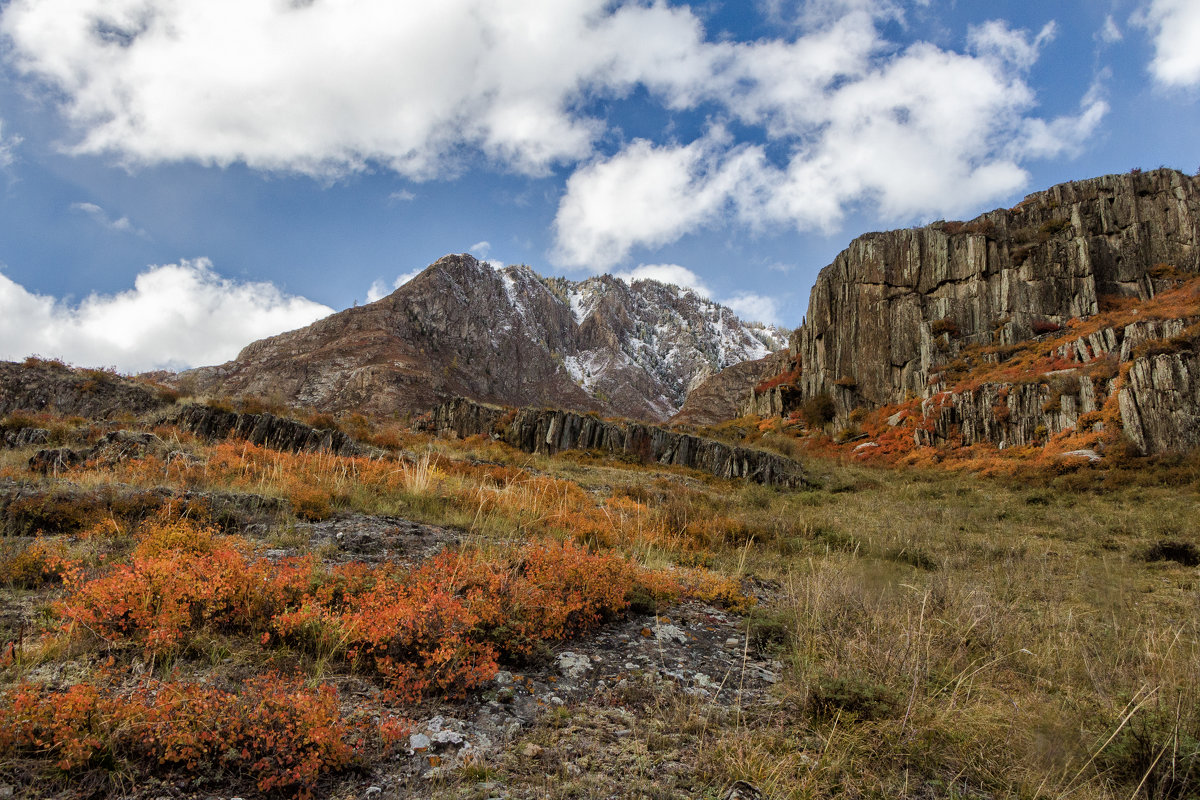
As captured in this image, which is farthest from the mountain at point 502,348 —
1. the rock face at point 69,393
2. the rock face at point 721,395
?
the rock face at point 721,395

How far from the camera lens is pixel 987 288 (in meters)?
35.8

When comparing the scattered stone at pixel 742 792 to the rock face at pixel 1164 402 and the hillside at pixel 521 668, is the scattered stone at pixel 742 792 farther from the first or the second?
the rock face at pixel 1164 402

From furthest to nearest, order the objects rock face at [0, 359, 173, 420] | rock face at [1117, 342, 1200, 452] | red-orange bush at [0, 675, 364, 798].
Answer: rock face at [0, 359, 173, 420] < rock face at [1117, 342, 1200, 452] < red-orange bush at [0, 675, 364, 798]

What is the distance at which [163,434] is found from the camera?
43.9 feet

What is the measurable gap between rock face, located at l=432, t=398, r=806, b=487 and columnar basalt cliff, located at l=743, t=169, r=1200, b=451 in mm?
12409

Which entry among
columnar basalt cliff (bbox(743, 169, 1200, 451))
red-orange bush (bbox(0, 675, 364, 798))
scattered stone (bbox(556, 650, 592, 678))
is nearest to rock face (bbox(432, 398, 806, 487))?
columnar basalt cliff (bbox(743, 169, 1200, 451))

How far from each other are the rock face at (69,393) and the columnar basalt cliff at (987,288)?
1474 inches

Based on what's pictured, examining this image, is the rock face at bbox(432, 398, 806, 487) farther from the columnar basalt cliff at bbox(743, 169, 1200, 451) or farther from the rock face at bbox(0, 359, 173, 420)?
the rock face at bbox(0, 359, 173, 420)

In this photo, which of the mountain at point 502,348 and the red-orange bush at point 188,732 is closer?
the red-orange bush at point 188,732

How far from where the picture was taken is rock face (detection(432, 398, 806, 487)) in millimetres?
22594

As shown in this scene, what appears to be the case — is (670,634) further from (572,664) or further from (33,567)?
(33,567)

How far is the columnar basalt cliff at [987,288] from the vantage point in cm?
3142

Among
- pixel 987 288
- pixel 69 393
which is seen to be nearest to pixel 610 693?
pixel 69 393

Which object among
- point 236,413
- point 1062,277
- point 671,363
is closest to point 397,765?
point 236,413
